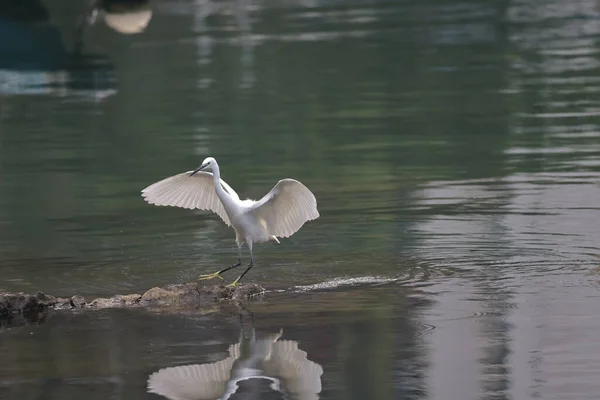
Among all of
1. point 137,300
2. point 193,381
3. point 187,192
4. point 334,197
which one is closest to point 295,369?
point 193,381

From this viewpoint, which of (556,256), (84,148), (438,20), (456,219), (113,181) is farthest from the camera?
(438,20)

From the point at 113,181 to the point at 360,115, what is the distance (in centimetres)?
536

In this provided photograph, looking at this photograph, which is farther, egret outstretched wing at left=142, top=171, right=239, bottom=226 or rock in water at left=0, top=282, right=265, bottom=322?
egret outstretched wing at left=142, top=171, right=239, bottom=226

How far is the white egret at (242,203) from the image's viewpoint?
12258 mm

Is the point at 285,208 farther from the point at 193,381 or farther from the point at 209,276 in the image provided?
the point at 193,381

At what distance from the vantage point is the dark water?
9758 mm

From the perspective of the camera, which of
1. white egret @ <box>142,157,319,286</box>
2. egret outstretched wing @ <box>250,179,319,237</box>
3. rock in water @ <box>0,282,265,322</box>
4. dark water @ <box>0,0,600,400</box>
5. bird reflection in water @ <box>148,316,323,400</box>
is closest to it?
bird reflection in water @ <box>148,316,323,400</box>

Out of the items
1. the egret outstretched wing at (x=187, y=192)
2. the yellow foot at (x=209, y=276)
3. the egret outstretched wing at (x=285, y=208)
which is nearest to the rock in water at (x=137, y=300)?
the yellow foot at (x=209, y=276)

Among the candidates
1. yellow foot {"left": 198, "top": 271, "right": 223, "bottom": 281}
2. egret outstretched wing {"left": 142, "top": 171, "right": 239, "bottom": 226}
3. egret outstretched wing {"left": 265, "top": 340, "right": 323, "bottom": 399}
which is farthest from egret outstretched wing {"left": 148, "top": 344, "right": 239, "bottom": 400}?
egret outstretched wing {"left": 142, "top": 171, "right": 239, "bottom": 226}

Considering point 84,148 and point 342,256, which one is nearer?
point 342,256

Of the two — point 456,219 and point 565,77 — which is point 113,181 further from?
point 565,77

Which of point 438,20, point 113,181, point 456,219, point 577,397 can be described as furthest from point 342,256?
point 438,20

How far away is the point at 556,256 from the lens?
12727mm

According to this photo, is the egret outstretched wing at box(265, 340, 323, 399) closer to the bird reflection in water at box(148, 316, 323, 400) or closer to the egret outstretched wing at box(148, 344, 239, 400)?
the bird reflection in water at box(148, 316, 323, 400)
